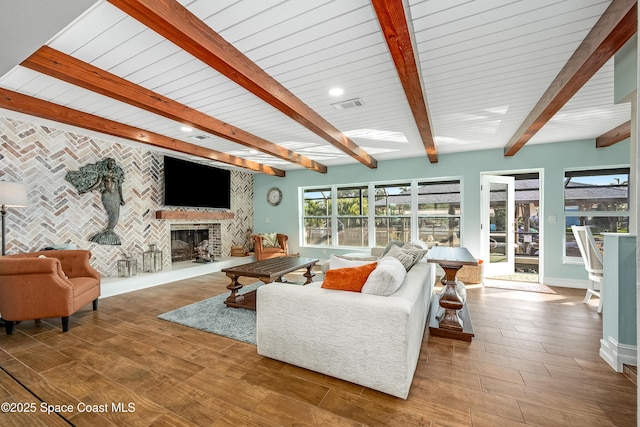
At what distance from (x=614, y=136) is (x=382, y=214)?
375 cm

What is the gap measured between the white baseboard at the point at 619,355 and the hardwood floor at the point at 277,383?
0.25 feet

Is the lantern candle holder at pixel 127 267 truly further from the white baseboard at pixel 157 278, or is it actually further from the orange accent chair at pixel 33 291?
the orange accent chair at pixel 33 291

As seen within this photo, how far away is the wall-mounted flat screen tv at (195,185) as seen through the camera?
498cm

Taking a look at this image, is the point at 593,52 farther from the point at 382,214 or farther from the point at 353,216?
the point at 353,216

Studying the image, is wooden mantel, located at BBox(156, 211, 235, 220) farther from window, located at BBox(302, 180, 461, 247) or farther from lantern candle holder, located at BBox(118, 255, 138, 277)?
window, located at BBox(302, 180, 461, 247)

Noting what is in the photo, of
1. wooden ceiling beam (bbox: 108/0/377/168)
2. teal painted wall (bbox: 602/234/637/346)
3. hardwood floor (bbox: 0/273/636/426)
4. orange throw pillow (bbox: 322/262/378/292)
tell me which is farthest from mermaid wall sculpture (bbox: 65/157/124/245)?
teal painted wall (bbox: 602/234/637/346)

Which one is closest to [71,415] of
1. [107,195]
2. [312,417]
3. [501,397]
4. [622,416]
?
[312,417]

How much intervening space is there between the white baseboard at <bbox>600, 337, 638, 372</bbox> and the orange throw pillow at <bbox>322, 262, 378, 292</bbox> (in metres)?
1.91

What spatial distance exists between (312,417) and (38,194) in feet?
14.5

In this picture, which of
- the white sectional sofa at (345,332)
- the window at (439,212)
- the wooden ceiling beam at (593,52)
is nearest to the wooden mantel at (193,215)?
the white sectional sofa at (345,332)

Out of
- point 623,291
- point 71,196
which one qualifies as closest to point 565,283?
point 623,291

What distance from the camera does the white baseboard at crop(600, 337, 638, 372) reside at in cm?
193

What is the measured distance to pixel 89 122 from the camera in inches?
123

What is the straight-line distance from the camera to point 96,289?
126 inches
